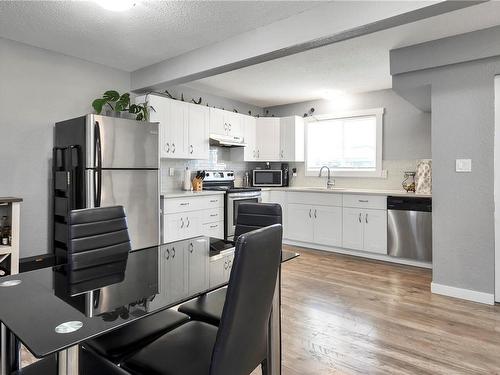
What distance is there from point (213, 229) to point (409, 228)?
2523 millimetres

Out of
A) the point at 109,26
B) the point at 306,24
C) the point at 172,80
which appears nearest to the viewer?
the point at 306,24

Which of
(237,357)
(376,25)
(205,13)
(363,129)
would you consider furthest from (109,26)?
(363,129)

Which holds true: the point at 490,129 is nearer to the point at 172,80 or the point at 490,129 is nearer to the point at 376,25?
the point at 376,25

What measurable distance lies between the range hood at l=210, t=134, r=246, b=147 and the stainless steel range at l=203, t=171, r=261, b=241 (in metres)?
0.49

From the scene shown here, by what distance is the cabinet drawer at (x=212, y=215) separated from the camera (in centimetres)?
436

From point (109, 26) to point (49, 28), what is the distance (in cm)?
56

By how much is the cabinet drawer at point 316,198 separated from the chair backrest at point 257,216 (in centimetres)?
250

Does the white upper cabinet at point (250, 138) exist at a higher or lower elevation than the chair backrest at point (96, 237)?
higher

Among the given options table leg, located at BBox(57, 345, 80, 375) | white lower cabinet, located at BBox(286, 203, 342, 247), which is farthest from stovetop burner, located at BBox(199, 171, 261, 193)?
table leg, located at BBox(57, 345, 80, 375)

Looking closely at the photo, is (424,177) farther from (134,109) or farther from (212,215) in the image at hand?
(134,109)

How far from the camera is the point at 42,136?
11.2 feet

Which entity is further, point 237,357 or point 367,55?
point 367,55

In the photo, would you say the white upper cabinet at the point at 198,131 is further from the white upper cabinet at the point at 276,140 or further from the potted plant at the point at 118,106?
the white upper cabinet at the point at 276,140

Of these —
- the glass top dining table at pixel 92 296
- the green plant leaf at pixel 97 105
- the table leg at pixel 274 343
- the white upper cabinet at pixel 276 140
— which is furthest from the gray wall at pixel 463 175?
the green plant leaf at pixel 97 105
